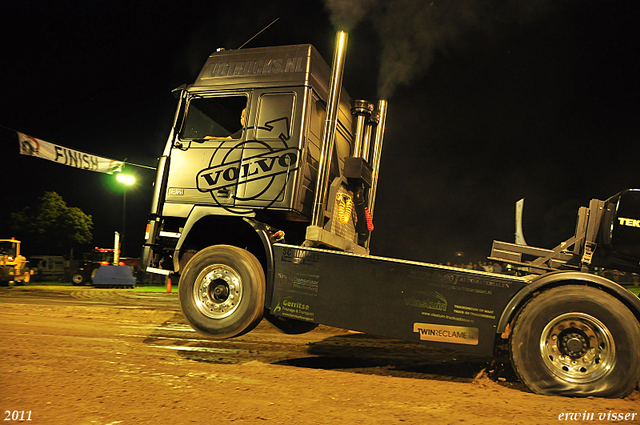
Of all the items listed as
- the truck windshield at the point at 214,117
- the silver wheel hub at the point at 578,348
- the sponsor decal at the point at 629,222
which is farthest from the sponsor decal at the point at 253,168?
the sponsor decal at the point at 629,222

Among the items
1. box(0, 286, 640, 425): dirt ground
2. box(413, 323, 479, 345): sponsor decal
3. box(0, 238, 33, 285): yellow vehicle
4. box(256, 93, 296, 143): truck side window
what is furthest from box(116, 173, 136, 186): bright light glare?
box(413, 323, 479, 345): sponsor decal

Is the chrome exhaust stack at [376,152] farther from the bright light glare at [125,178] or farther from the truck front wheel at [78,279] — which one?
the truck front wheel at [78,279]

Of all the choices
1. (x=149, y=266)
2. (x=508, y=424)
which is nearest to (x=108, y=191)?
(x=149, y=266)

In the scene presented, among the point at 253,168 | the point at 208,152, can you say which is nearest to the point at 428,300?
the point at 253,168

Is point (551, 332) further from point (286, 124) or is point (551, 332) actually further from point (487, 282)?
point (286, 124)

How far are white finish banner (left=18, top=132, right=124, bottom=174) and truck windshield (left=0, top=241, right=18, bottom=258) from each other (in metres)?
4.31

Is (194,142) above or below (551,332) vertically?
above

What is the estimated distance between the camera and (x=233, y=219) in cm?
621

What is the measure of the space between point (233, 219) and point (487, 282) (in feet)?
11.2

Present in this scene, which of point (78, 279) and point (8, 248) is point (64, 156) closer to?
point (8, 248)

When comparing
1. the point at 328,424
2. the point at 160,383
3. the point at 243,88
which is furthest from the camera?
the point at 243,88

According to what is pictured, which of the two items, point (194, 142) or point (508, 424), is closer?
point (508, 424)

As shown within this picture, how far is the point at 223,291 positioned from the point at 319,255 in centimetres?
148

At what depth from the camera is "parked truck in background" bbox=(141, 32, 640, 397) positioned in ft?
14.7
